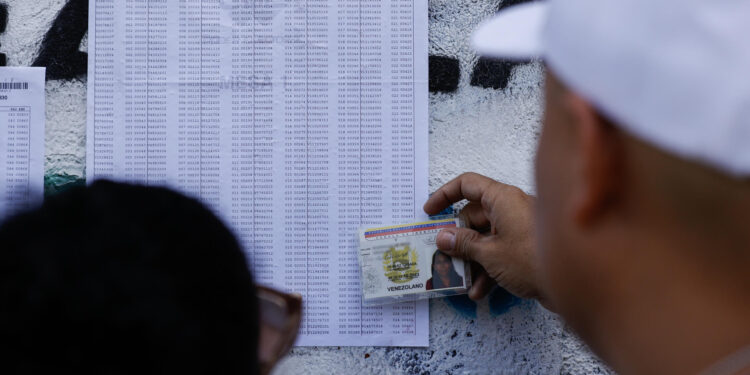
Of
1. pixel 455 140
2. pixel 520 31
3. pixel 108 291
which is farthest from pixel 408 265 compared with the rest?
pixel 108 291

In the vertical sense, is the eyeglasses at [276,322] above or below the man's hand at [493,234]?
below

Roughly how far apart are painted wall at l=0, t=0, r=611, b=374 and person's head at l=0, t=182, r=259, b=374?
1.19 ft

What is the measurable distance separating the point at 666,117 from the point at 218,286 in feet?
0.87

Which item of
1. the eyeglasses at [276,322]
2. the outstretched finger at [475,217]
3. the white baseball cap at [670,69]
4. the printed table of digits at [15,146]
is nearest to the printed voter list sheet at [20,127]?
the printed table of digits at [15,146]

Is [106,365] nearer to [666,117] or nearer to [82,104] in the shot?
[666,117]

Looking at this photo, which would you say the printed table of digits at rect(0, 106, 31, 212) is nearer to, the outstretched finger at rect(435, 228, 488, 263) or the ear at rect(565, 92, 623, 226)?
the outstretched finger at rect(435, 228, 488, 263)

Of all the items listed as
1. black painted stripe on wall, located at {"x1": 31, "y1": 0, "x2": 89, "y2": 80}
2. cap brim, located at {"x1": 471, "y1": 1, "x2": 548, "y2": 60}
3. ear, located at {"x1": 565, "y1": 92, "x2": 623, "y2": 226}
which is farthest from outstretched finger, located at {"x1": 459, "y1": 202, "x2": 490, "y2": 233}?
black painted stripe on wall, located at {"x1": 31, "y1": 0, "x2": 89, "y2": 80}

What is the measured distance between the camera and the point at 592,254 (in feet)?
1.18

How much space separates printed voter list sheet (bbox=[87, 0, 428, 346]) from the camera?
677mm

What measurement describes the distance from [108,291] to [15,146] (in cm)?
49

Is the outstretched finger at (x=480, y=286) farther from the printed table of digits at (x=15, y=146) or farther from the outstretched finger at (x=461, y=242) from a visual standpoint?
the printed table of digits at (x=15, y=146)

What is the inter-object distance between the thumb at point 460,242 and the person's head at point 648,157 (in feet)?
0.82

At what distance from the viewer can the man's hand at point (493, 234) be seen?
0.61m

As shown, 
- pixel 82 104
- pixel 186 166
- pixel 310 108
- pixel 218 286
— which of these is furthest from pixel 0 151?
pixel 218 286
